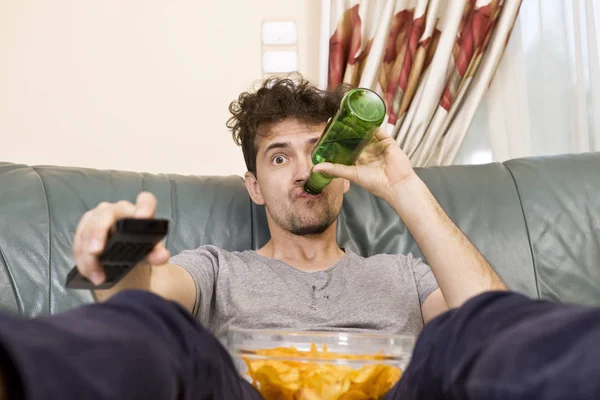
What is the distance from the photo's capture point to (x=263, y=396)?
34.6 inches

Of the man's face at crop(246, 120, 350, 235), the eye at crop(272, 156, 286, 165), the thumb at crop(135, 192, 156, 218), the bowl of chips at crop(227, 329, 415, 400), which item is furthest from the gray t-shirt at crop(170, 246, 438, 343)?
the thumb at crop(135, 192, 156, 218)

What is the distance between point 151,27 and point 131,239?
5.50 feet

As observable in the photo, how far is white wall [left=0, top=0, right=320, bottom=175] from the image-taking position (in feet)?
7.11

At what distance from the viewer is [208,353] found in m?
0.68

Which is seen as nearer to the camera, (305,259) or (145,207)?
(145,207)

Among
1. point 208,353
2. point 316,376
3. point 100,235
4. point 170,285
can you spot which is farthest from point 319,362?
point 170,285

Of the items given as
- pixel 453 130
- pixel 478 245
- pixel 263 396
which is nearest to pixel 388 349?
pixel 263 396

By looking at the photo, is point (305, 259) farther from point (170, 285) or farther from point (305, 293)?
point (170, 285)

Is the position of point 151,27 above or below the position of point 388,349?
above

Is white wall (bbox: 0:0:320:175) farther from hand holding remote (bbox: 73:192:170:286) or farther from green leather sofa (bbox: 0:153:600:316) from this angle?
hand holding remote (bbox: 73:192:170:286)

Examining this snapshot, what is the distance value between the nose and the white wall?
0.67m

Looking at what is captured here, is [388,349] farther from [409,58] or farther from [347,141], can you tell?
[409,58]

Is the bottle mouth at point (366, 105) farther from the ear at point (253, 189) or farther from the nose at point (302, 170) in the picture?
the ear at point (253, 189)

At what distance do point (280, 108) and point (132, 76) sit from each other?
0.76 m
